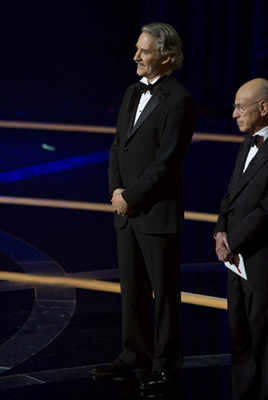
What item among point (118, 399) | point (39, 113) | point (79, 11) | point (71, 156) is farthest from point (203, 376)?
point (79, 11)

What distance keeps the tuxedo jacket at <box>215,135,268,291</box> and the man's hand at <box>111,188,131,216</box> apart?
58cm

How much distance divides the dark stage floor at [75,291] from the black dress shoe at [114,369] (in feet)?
0.16

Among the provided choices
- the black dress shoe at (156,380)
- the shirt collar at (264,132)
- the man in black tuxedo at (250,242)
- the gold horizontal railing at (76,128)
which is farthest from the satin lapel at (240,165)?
the gold horizontal railing at (76,128)

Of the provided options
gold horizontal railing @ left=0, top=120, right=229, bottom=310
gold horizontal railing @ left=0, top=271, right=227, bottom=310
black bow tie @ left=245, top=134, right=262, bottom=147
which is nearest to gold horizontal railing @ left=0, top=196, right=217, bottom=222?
gold horizontal railing @ left=0, top=120, right=229, bottom=310

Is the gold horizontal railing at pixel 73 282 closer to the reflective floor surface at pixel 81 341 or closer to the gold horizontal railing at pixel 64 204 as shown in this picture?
the reflective floor surface at pixel 81 341

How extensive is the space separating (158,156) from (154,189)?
0.48ft

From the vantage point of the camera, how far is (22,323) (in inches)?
191

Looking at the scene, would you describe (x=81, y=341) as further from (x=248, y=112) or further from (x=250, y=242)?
(x=248, y=112)

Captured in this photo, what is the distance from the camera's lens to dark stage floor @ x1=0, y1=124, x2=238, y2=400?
4051mm

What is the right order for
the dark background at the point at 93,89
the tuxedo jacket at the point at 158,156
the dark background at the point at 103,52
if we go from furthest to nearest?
the dark background at the point at 103,52 < the dark background at the point at 93,89 < the tuxedo jacket at the point at 158,156

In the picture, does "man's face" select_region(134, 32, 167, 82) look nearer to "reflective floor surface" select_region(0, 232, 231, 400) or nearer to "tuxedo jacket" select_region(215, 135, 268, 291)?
"tuxedo jacket" select_region(215, 135, 268, 291)

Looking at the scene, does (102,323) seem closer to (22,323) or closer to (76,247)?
(22,323)

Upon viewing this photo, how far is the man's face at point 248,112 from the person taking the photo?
11.2ft

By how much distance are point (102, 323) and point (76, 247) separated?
5.61 feet
